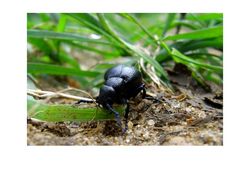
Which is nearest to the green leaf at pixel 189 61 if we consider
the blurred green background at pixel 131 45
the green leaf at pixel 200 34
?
the blurred green background at pixel 131 45

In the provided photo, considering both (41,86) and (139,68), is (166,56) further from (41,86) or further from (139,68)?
(41,86)

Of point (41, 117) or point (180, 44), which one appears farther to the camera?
point (180, 44)

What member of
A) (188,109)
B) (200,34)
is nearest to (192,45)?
(200,34)

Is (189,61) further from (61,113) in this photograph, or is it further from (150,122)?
(61,113)

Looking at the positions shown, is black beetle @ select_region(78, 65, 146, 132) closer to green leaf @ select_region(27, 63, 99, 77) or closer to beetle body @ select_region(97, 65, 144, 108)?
beetle body @ select_region(97, 65, 144, 108)

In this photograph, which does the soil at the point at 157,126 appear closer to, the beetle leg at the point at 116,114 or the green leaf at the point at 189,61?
the beetle leg at the point at 116,114

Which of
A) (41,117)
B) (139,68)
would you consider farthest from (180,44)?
(41,117)

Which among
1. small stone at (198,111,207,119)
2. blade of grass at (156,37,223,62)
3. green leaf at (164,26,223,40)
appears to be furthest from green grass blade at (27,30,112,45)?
small stone at (198,111,207,119)
